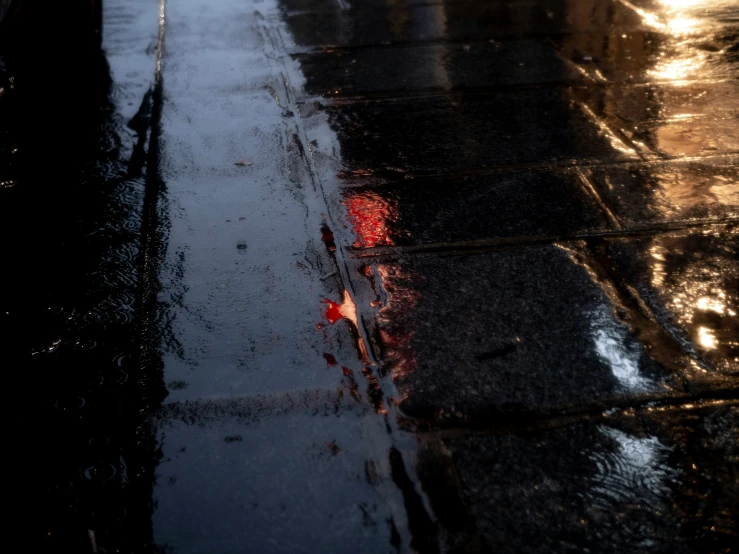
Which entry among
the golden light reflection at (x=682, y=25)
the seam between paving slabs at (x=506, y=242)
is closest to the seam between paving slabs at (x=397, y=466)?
the seam between paving slabs at (x=506, y=242)

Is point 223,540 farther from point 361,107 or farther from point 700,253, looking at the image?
point 361,107

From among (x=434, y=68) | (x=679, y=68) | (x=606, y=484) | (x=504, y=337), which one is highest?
(x=434, y=68)

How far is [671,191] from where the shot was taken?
316 centimetres

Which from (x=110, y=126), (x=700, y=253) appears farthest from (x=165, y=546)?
(x=110, y=126)

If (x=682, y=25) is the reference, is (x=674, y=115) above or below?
below

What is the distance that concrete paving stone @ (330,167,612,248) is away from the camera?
291 centimetres

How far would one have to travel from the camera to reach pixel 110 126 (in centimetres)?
385

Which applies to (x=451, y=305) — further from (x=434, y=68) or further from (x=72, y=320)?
(x=434, y=68)

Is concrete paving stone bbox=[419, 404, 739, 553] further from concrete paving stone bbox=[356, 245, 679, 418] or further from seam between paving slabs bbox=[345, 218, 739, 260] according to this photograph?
seam between paving slabs bbox=[345, 218, 739, 260]

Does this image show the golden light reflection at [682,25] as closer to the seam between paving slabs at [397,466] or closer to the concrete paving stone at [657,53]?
the concrete paving stone at [657,53]

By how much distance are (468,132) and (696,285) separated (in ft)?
5.13

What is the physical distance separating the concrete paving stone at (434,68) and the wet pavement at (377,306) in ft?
0.12

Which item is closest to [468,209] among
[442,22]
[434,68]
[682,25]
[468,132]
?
[468,132]

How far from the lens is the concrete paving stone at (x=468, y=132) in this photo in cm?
347
